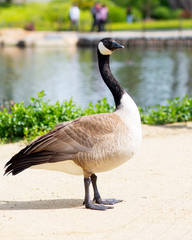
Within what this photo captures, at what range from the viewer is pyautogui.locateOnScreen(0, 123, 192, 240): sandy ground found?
4.68 meters

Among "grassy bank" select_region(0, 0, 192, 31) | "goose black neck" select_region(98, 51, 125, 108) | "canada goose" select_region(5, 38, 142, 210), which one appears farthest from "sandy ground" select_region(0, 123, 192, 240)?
"grassy bank" select_region(0, 0, 192, 31)

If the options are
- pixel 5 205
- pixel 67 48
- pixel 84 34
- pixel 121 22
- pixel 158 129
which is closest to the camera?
pixel 5 205

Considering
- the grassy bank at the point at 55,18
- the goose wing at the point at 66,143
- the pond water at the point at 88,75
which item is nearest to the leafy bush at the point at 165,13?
the grassy bank at the point at 55,18

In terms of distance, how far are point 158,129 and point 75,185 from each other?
3.97 meters

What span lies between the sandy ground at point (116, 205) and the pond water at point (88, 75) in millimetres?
8193

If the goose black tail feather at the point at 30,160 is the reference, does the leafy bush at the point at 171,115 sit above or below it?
below

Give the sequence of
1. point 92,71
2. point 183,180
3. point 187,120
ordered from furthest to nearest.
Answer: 1. point 92,71
2. point 187,120
3. point 183,180

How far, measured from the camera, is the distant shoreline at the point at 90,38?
35344mm

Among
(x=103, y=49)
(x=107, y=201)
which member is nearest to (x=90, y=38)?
(x=103, y=49)

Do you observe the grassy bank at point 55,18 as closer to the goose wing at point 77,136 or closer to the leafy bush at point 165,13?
the leafy bush at point 165,13

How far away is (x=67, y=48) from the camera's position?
37781 mm

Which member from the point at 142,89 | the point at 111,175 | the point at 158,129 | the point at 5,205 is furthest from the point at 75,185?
the point at 142,89

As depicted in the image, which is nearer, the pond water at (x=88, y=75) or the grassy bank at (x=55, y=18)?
the pond water at (x=88, y=75)

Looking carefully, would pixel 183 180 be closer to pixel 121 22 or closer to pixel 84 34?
pixel 84 34
